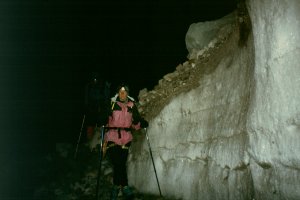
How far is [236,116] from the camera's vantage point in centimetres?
623

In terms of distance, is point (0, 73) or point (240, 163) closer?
point (240, 163)

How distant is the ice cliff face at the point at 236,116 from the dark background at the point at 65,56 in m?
11.0

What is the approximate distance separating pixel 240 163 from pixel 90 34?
21248mm

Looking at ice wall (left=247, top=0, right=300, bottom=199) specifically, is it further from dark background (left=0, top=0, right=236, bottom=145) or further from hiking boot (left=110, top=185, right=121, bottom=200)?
dark background (left=0, top=0, right=236, bottom=145)

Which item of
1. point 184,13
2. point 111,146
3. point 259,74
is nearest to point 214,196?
point 259,74

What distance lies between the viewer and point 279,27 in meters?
4.93

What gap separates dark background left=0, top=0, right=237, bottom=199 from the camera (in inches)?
843

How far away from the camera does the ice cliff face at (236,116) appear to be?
4.77m

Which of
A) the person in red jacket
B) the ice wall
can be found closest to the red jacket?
the person in red jacket

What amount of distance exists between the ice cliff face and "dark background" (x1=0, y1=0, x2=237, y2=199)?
11.0 m

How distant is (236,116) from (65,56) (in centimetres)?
1978

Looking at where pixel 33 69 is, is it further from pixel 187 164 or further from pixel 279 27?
pixel 279 27

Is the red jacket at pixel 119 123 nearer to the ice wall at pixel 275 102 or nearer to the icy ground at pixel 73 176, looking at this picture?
the icy ground at pixel 73 176

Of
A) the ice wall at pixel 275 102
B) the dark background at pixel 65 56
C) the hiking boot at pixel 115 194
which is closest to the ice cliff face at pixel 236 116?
the ice wall at pixel 275 102
